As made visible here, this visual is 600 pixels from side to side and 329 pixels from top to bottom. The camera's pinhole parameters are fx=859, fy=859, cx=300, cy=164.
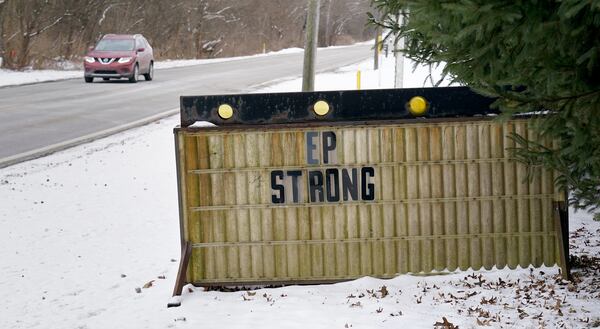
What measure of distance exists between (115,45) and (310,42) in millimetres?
11777

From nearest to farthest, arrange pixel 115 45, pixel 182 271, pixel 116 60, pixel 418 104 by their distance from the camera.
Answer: pixel 182 271 → pixel 418 104 → pixel 116 60 → pixel 115 45

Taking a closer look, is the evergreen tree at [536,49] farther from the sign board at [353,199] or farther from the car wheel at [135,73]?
the car wheel at [135,73]

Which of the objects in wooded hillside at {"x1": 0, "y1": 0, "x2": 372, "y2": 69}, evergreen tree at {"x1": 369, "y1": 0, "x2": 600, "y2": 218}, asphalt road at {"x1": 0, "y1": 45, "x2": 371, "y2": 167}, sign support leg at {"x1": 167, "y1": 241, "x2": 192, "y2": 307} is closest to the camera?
evergreen tree at {"x1": 369, "y1": 0, "x2": 600, "y2": 218}

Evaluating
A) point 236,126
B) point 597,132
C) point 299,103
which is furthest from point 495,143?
point 597,132

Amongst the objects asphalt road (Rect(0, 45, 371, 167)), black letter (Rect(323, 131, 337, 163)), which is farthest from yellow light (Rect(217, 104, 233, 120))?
asphalt road (Rect(0, 45, 371, 167))

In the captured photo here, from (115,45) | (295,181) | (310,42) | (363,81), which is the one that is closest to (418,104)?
(295,181)

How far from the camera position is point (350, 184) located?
637 cm

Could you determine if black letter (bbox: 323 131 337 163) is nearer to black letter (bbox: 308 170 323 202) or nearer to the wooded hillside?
black letter (bbox: 308 170 323 202)

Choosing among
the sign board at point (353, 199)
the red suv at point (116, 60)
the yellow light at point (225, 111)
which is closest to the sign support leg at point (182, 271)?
the sign board at point (353, 199)

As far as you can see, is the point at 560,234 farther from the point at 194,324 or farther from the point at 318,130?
the point at 194,324

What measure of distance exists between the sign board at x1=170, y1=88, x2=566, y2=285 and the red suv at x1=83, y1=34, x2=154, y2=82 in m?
24.4

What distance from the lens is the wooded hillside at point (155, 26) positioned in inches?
1558

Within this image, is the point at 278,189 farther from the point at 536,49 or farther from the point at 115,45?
the point at 115,45

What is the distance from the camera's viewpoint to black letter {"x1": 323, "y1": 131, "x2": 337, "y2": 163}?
6.33 meters
